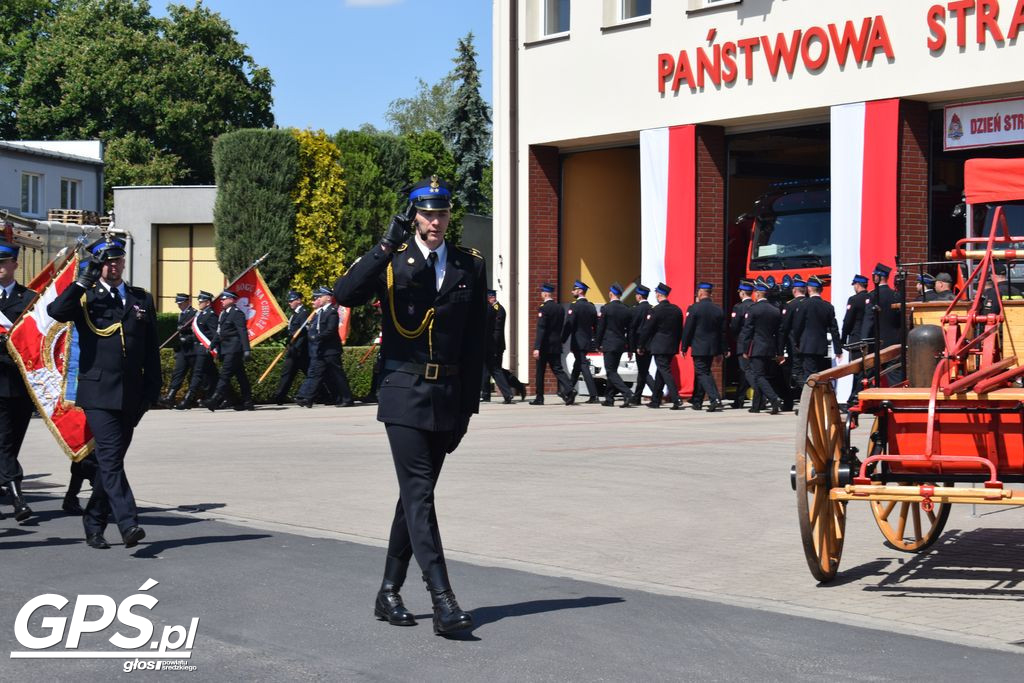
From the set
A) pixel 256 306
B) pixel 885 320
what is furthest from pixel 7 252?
pixel 256 306

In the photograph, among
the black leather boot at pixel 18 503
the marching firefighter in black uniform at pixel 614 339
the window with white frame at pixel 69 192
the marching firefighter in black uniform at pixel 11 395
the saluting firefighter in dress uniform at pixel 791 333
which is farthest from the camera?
the window with white frame at pixel 69 192

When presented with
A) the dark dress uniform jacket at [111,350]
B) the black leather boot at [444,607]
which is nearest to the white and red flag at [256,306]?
the dark dress uniform jacket at [111,350]

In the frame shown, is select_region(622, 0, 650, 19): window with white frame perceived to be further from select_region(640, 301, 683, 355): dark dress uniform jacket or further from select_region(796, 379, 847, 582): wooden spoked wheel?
select_region(796, 379, 847, 582): wooden spoked wheel

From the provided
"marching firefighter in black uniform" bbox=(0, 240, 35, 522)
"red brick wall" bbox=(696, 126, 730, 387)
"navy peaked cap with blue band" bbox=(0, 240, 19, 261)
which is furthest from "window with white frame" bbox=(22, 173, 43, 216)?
"marching firefighter in black uniform" bbox=(0, 240, 35, 522)

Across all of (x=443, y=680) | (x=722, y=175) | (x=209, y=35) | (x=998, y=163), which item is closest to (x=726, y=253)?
(x=722, y=175)

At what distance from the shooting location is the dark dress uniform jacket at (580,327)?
24.1 meters

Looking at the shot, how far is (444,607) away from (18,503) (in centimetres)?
516

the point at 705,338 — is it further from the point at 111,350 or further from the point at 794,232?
the point at 111,350

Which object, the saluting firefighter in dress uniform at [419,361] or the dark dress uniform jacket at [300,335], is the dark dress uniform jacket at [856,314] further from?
the saluting firefighter in dress uniform at [419,361]

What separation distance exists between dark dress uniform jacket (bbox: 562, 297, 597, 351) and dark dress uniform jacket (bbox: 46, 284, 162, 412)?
14.6m

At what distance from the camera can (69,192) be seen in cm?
5809

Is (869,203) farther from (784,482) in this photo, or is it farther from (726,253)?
(784,482)

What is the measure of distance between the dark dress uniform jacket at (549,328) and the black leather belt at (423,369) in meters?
17.1

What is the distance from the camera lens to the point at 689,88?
976 inches
